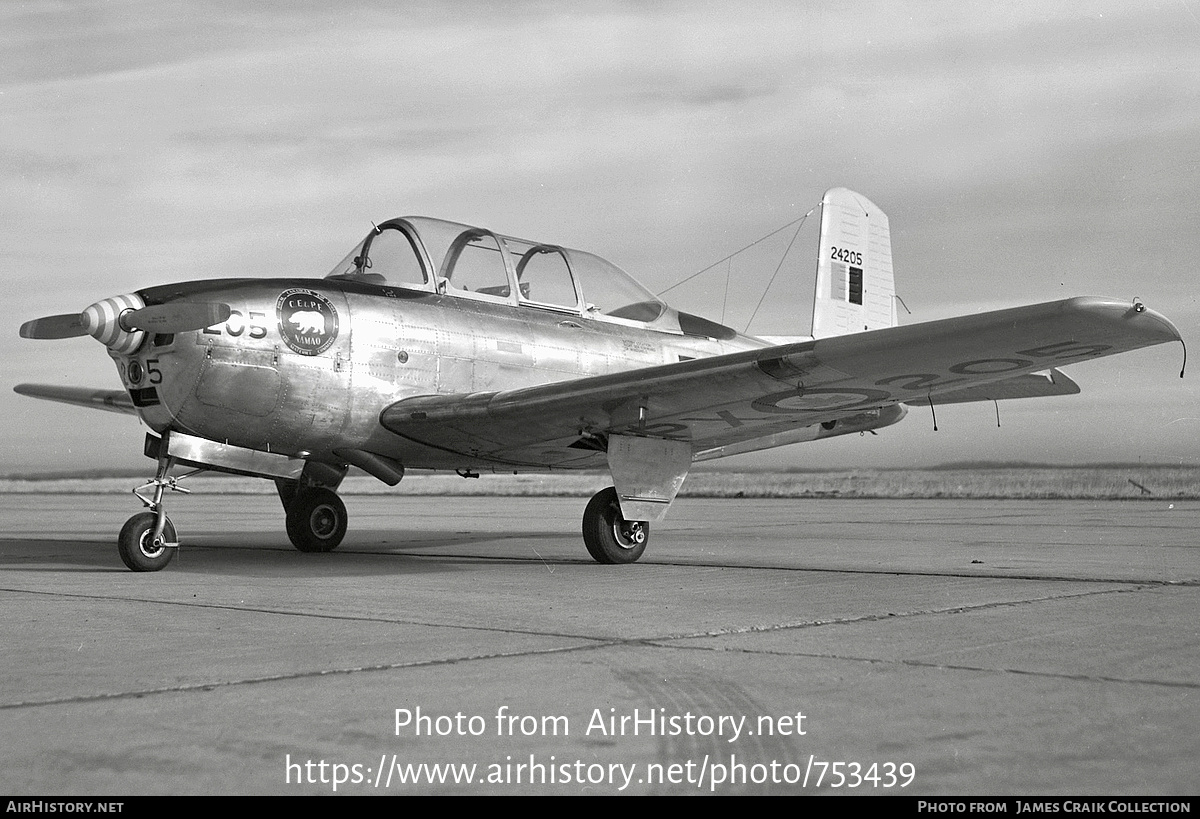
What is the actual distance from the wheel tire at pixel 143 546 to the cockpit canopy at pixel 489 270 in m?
2.47

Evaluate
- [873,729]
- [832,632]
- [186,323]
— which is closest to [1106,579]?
[832,632]

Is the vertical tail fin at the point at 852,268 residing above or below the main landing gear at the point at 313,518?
above

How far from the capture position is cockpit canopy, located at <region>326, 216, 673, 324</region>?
9250mm

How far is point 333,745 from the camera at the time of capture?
2734 millimetres

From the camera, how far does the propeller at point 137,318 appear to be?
24.8 ft

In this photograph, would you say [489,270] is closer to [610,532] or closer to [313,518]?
[610,532]

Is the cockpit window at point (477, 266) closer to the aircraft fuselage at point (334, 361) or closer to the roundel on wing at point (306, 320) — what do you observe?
the aircraft fuselage at point (334, 361)

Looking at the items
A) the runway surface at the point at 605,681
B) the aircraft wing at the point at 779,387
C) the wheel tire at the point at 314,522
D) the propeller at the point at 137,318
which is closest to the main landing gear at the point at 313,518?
the wheel tire at the point at 314,522

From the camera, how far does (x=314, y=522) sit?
33.9ft

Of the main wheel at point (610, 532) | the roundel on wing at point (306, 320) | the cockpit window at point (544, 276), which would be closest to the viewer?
the roundel on wing at point (306, 320)
